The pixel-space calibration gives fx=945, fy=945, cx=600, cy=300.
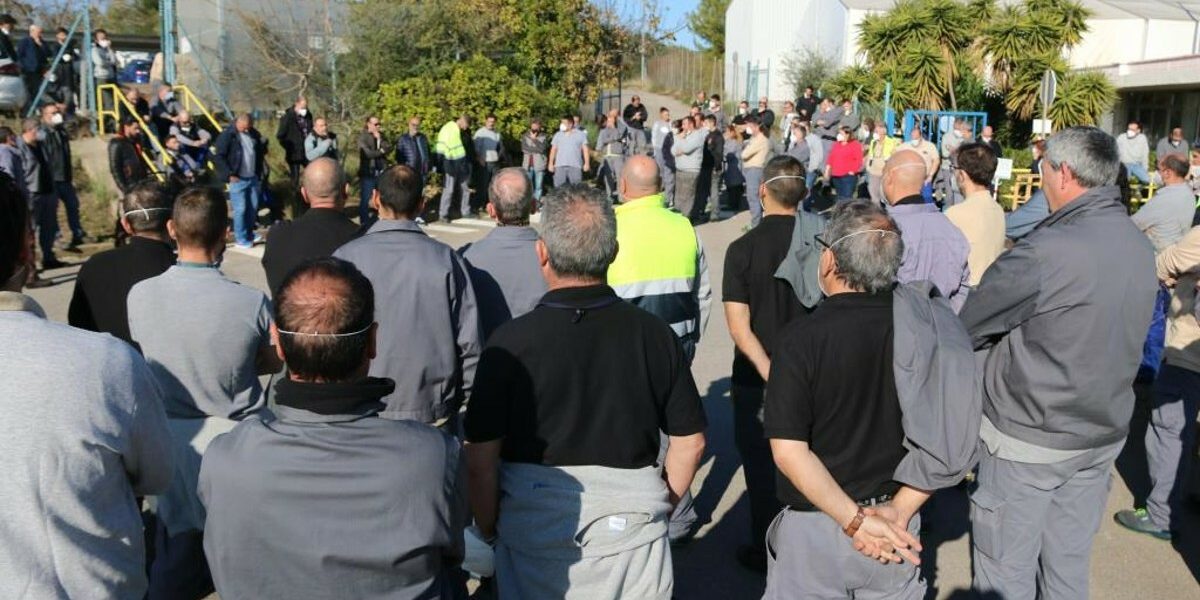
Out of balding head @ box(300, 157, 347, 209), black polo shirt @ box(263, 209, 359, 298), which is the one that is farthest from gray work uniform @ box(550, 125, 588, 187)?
black polo shirt @ box(263, 209, 359, 298)

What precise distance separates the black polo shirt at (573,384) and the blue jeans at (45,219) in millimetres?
10731

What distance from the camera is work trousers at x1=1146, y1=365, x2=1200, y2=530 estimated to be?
4.84m

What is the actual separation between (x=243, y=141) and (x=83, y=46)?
21.5 feet

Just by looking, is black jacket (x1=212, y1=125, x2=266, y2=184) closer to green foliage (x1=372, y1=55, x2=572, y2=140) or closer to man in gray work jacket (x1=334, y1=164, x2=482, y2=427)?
green foliage (x1=372, y1=55, x2=572, y2=140)

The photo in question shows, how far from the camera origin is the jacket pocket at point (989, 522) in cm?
350

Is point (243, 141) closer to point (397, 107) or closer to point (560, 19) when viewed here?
point (397, 107)

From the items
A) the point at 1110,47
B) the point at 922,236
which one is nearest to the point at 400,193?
the point at 922,236

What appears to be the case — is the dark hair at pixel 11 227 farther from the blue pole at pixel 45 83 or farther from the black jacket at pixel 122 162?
the blue pole at pixel 45 83

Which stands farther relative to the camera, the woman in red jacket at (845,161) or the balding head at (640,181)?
the woman in red jacket at (845,161)

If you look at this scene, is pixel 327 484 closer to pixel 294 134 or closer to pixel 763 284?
pixel 763 284

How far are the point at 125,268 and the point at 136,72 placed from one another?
18954 mm

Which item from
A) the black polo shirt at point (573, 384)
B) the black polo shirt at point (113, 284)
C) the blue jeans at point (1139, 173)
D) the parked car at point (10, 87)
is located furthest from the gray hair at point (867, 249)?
the blue jeans at point (1139, 173)

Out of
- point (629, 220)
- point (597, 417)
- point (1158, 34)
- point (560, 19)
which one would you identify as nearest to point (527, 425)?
point (597, 417)

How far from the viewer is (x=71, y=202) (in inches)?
485
